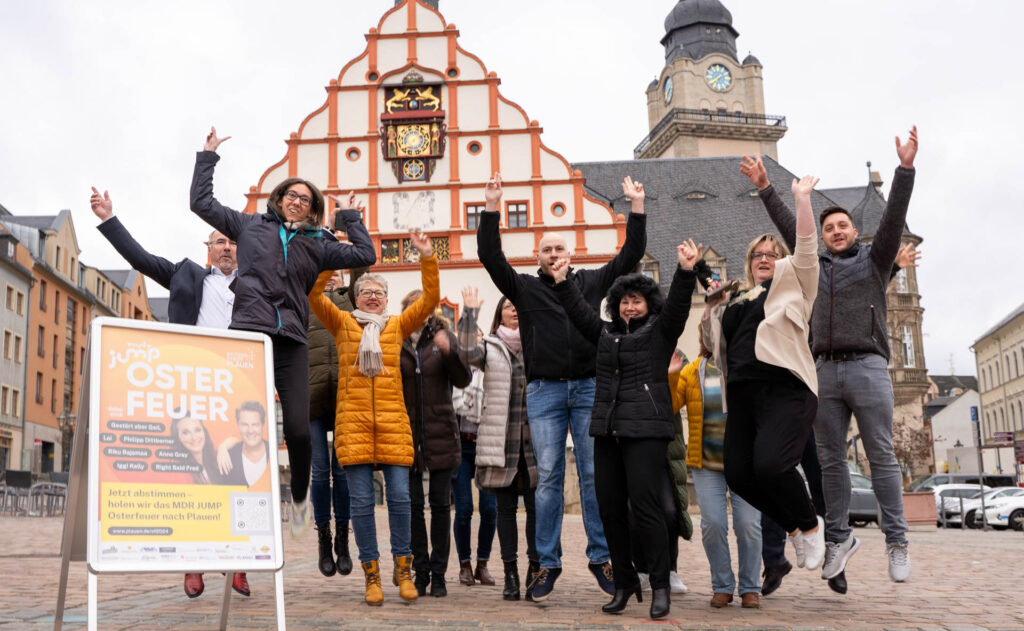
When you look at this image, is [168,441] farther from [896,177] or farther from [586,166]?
[586,166]

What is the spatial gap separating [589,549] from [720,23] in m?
64.4

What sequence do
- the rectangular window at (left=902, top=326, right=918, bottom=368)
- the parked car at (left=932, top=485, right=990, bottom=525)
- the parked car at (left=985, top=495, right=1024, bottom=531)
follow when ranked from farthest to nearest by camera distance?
the rectangular window at (left=902, top=326, right=918, bottom=368) < the parked car at (left=932, top=485, right=990, bottom=525) < the parked car at (left=985, top=495, right=1024, bottom=531)

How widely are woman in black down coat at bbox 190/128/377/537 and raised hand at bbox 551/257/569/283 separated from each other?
113 cm

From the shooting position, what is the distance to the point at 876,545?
1430 centimetres

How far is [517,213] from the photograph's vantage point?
32.1 metres

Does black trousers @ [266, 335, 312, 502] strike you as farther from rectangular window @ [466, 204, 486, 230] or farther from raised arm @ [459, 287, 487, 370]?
rectangular window @ [466, 204, 486, 230]

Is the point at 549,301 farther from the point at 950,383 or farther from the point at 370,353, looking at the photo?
the point at 950,383

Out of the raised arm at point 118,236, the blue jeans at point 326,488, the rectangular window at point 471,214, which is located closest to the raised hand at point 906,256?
the blue jeans at point 326,488

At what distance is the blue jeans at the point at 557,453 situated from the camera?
5.97m

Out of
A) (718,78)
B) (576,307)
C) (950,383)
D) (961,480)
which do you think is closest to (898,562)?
(576,307)

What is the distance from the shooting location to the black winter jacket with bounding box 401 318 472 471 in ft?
21.5

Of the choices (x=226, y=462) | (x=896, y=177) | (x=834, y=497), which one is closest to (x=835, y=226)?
(x=896, y=177)

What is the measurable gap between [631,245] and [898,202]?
157 centimetres

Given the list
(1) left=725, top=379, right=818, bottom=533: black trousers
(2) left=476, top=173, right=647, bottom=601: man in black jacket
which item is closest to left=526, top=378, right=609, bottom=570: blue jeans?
Answer: (2) left=476, top=173, right=647, bottom=601: man in black jacket
